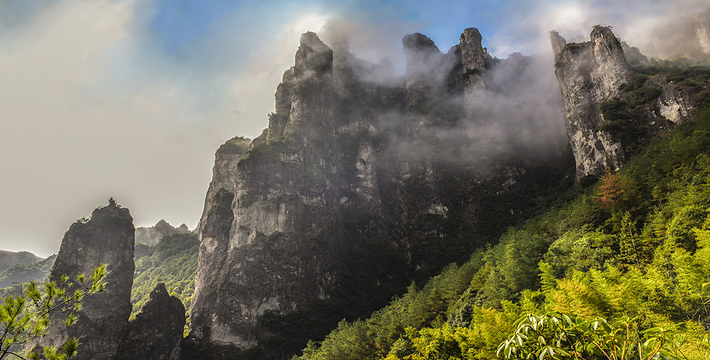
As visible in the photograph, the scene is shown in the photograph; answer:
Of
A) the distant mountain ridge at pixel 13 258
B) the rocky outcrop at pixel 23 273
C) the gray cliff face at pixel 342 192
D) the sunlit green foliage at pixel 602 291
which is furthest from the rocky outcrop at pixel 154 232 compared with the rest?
the sunlit green foliage at pixel 602 291

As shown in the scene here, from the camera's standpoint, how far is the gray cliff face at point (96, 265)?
47406mm

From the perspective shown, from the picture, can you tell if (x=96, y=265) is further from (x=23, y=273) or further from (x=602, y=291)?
(x=23, y=273)

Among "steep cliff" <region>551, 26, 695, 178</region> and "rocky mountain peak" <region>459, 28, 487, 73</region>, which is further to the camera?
"rocky mountain peak" <region>459, 28, 487, 73</region>

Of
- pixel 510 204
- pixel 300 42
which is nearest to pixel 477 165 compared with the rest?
pixel 510 204

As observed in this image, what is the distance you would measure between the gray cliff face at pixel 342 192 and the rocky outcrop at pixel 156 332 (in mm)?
4581

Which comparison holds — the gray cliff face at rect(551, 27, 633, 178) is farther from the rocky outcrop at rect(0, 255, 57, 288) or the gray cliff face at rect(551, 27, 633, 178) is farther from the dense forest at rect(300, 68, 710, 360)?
the rocky outcrop at rect(0, 255, 57, 288)

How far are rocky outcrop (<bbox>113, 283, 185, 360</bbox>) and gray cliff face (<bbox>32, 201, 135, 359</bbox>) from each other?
1.59m

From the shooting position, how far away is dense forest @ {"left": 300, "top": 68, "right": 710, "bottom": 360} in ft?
15.3

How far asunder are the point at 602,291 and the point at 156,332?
58631 mm

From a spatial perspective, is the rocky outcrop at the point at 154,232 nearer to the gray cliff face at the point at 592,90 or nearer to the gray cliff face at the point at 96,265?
the gray cliff face at the point at 96,265

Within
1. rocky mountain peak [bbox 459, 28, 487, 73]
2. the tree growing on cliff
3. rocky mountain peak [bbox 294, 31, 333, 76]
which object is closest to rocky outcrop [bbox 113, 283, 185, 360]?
the tree growing on cliff

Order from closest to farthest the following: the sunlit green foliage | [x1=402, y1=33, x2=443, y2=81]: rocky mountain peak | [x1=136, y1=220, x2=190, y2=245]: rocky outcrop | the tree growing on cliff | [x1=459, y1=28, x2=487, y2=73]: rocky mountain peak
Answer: the sunlit green foliage, the tree growing on cliff, [x1=459, y1=28, x2=487, y2=73]: rocky mountain peak, [x1=402, y1=33, x2=443, y2=81]: rocky mountain peak, [x1=136, y1=220, x2=190, y2=245]: rocky outcrop

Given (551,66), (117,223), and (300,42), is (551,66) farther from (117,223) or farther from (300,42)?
(117,223)

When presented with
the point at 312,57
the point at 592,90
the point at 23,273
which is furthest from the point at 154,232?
the point at 592,90
